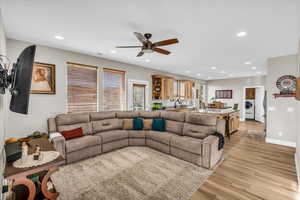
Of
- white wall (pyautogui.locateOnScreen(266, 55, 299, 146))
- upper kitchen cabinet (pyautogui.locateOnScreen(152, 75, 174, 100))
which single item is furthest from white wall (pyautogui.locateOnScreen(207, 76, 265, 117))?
upper kitchen cabinet (pyautogui.locateOnScreen(152, 75, 174, 100))

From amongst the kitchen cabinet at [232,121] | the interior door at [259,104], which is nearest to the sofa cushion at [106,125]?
the kitchen cabinet at [232,121]

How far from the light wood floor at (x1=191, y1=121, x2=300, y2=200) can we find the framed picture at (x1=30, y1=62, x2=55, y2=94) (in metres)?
4.04

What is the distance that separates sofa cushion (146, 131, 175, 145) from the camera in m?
3.42

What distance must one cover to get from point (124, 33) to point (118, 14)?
0.65 metres

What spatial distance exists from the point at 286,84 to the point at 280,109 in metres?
0.78

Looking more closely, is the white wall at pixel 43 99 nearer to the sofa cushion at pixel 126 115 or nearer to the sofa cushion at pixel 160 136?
the sofa cushion at pixel 126 115

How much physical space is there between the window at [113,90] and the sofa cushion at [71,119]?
93cm

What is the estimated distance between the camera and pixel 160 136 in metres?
3.57

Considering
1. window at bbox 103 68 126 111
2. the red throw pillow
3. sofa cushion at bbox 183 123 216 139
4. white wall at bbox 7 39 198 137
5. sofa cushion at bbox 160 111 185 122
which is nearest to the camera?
white wall at bbox 7 39 198 137

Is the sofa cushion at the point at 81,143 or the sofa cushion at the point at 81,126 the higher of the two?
the sofa cushion at the point at 81,126

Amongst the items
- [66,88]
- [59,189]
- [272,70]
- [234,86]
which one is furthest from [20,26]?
[234,86]

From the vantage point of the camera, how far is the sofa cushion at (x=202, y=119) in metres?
3.32

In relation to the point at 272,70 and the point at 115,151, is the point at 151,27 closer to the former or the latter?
the point at 115,151

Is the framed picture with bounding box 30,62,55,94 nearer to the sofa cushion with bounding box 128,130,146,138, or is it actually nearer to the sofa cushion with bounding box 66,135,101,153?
the sofa cushion with bounding box 66,135,101,153
